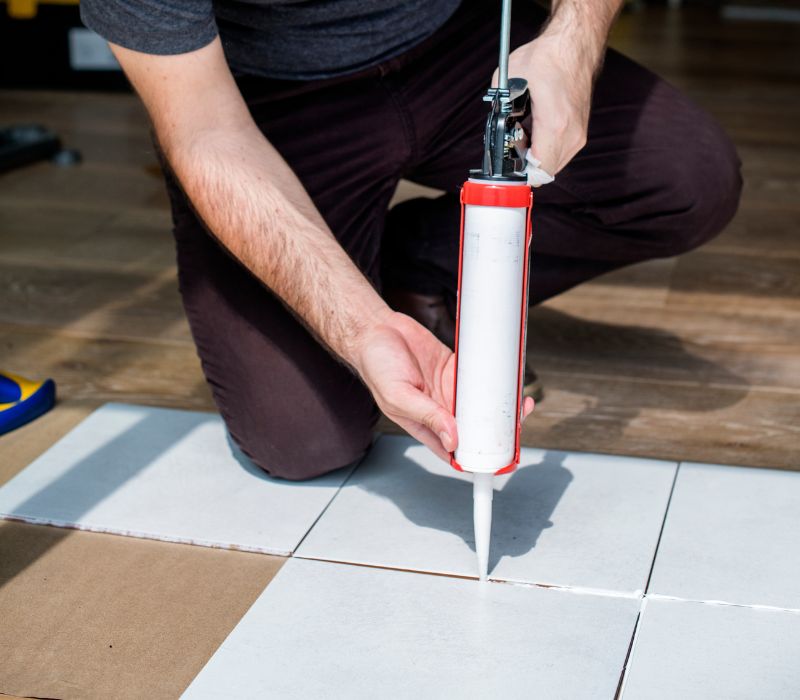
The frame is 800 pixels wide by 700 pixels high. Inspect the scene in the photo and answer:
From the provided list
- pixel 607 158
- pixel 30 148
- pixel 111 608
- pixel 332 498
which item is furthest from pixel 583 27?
pixel 30 148

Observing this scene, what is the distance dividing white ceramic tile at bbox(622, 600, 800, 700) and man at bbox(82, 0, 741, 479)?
27 centimetres

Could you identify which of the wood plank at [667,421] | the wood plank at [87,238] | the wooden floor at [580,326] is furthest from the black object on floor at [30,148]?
the wood plank at [667,421]

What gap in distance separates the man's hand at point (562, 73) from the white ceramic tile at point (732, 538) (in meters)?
0.43

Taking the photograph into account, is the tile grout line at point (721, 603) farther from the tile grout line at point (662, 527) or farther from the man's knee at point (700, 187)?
the man's knee at point (700, 187)

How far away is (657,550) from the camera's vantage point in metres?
1.29

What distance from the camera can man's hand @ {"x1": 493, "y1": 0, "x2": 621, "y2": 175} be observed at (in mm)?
1252

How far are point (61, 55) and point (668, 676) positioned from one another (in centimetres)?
348

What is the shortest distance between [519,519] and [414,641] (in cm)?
27

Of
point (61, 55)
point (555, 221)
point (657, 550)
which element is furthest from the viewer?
point (61, 55)

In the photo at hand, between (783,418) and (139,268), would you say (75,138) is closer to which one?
(139,268)

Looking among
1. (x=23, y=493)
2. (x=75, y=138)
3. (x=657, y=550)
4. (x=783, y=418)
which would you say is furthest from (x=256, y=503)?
(x=75, y=138)

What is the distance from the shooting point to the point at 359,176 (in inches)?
61.6

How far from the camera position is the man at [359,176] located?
1.27m

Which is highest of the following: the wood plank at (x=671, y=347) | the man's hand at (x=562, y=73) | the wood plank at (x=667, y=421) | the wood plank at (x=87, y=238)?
the man's hand at (x=562, y=73)
